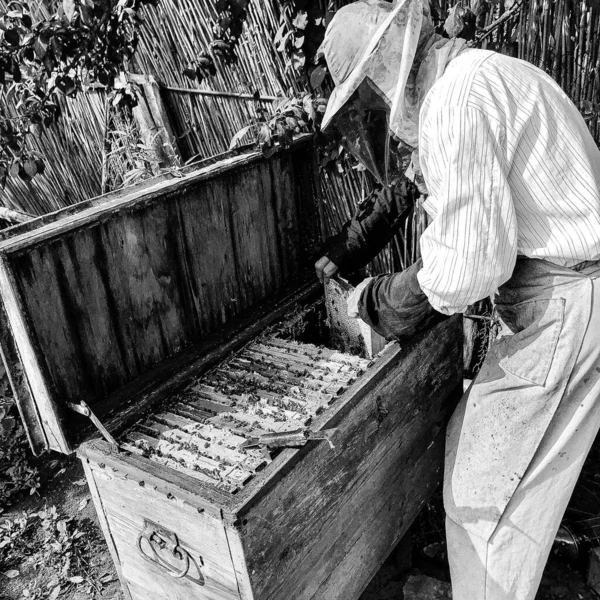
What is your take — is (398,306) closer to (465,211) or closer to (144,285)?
(465,211)

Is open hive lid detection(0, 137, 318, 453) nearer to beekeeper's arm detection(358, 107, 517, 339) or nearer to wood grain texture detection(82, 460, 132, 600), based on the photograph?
wood grain texture detection(82, 460, 132, 600)

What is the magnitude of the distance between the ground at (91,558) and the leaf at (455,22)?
90.1 inches

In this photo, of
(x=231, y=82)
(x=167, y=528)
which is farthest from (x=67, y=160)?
(x=167, y=528)

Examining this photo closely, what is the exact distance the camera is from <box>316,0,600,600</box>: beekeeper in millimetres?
1770

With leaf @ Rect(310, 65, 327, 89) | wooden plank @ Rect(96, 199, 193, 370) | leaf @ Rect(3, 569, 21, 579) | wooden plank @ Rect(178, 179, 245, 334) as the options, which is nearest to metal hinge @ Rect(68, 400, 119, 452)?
wooden plank @ Rect(96, 199, 193, 370)

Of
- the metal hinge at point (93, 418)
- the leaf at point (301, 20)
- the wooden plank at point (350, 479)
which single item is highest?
the leaf at point (301, 20)

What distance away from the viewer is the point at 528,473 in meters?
2.16

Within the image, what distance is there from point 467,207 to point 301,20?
179cm

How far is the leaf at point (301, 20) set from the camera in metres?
3.07

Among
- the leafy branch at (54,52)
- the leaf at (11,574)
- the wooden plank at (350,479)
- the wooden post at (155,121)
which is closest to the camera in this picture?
the wooden plank at (350,479)

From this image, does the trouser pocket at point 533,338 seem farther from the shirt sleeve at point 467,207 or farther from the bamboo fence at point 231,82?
the bamboo fence at point 231,82

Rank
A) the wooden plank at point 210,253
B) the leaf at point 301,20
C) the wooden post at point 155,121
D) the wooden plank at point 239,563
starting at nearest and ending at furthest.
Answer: the wooden plank at point 239,563 < the wooden plank at point 210,253 < the leaf at point 301,20 < the wooden post at point 155,121

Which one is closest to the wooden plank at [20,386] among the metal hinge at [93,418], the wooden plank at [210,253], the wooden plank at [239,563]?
the metal hinge at [93,418]

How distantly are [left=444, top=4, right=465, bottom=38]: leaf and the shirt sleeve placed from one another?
38.8 inches
